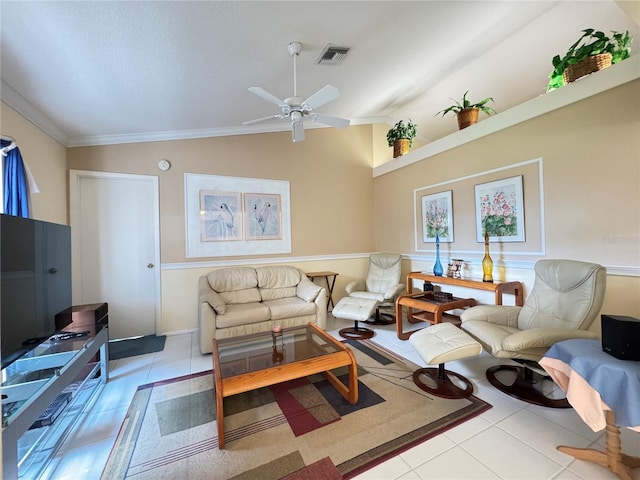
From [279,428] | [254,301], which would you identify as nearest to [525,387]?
[279,428]

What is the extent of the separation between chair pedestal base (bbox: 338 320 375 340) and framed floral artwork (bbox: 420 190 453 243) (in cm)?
162

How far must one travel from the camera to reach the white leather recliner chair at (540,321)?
1.85 meters

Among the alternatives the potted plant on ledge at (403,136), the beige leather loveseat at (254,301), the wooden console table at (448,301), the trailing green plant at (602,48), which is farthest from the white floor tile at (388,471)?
the potted plant on ledge at (403,136)

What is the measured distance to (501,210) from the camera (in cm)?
303

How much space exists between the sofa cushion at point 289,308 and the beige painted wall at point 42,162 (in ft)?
8.56

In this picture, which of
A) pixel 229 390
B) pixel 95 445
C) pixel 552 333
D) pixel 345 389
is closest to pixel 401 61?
pixel 552 333

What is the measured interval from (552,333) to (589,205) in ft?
4.45

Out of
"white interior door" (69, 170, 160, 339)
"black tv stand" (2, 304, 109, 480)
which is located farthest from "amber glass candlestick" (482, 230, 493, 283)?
"white interior door" (69, 170, 160, 339)

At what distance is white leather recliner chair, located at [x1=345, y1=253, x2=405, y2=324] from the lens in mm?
3680

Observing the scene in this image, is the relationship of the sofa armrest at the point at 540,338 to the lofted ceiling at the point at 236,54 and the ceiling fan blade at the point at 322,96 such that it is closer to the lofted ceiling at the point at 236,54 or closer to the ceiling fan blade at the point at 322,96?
the lofted ceiling at the point at 236,54

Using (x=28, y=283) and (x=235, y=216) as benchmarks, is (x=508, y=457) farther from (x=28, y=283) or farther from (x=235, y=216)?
(x=235, y=216)

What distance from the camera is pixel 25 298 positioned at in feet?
5.41

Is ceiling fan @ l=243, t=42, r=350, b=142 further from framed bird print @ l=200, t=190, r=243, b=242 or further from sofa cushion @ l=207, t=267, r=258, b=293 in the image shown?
sofa cushion @ l=207, t=267, r=258, b=293

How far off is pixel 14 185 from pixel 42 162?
A: 81cm
